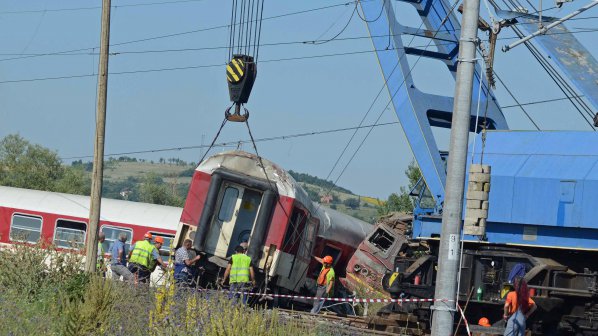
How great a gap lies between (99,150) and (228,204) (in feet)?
9.85

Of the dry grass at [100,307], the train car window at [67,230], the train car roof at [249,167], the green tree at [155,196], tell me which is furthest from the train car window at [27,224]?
the green tree at [155,196]

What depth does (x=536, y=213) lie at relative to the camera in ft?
59.1

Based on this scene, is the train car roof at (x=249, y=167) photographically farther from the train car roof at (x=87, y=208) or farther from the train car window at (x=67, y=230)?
the train car window at (x=67, y=230)

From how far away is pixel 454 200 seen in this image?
42.3 ft

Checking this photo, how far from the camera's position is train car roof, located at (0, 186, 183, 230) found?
92.8ft

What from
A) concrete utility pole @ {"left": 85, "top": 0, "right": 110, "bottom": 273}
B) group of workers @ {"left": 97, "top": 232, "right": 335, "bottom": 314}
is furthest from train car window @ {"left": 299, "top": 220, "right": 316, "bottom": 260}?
concrete utility pole @ {"left": 85, "top": 0, "right": 110, "bottom": 273}

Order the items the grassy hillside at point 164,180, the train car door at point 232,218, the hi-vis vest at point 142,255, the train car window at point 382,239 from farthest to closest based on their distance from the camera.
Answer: the grassy hillside at point 164,180 → the train car window at point 382,239 → the train car door at point 232,218 → the hi-vis vest at point 142,255

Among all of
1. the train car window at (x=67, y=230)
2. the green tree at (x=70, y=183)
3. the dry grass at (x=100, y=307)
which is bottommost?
the dry grass at (x=100, y=307)

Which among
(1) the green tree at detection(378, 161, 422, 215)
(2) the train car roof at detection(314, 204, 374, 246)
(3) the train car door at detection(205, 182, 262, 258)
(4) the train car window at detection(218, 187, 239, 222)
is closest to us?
(3) the train car door at detection(205, 182, 262, 258)

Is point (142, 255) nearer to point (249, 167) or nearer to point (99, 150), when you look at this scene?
point (99, 150)

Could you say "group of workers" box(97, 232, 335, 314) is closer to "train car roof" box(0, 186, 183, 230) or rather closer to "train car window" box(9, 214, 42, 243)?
"train car roof" box(0, 186, 183, 230)

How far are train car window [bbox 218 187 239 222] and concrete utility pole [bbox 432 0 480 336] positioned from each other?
32.2 ft

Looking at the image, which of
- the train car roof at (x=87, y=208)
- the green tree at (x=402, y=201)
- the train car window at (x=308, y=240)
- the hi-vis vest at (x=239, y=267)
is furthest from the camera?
the green tree at (x=402, y=201)

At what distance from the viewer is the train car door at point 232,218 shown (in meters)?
22.2
